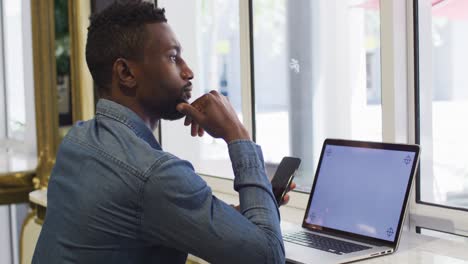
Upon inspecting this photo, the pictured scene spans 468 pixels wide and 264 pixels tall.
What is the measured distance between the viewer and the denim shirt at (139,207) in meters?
1.13

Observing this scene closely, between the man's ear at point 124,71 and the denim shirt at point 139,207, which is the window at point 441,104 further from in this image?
the man's ear at point 124,71

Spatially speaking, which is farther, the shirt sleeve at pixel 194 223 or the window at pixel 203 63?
the window at pixel 203 63

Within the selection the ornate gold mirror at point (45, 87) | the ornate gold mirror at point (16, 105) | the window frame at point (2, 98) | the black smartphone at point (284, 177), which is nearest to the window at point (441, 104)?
the black smartphone at point (284, 177)

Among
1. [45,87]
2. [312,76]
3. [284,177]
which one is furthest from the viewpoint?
[45,87]

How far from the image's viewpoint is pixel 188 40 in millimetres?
3080

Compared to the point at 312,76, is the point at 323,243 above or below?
below

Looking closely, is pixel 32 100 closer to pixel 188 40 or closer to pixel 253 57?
pixel 188 40

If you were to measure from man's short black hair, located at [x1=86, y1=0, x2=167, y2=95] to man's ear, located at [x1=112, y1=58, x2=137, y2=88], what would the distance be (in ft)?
0.04

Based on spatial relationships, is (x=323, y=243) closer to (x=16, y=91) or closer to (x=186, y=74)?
(x=186, y=74)

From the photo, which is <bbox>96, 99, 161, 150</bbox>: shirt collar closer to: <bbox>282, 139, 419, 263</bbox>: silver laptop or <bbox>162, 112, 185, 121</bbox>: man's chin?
<bbox>162, 112, 185, 121</bbox>: man's chin

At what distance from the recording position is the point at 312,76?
99.1 inches

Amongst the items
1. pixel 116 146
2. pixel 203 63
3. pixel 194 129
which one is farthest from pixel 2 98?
pixel 116 146

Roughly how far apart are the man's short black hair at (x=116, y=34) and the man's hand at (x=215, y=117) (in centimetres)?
15

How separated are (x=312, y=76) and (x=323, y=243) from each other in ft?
3.17
